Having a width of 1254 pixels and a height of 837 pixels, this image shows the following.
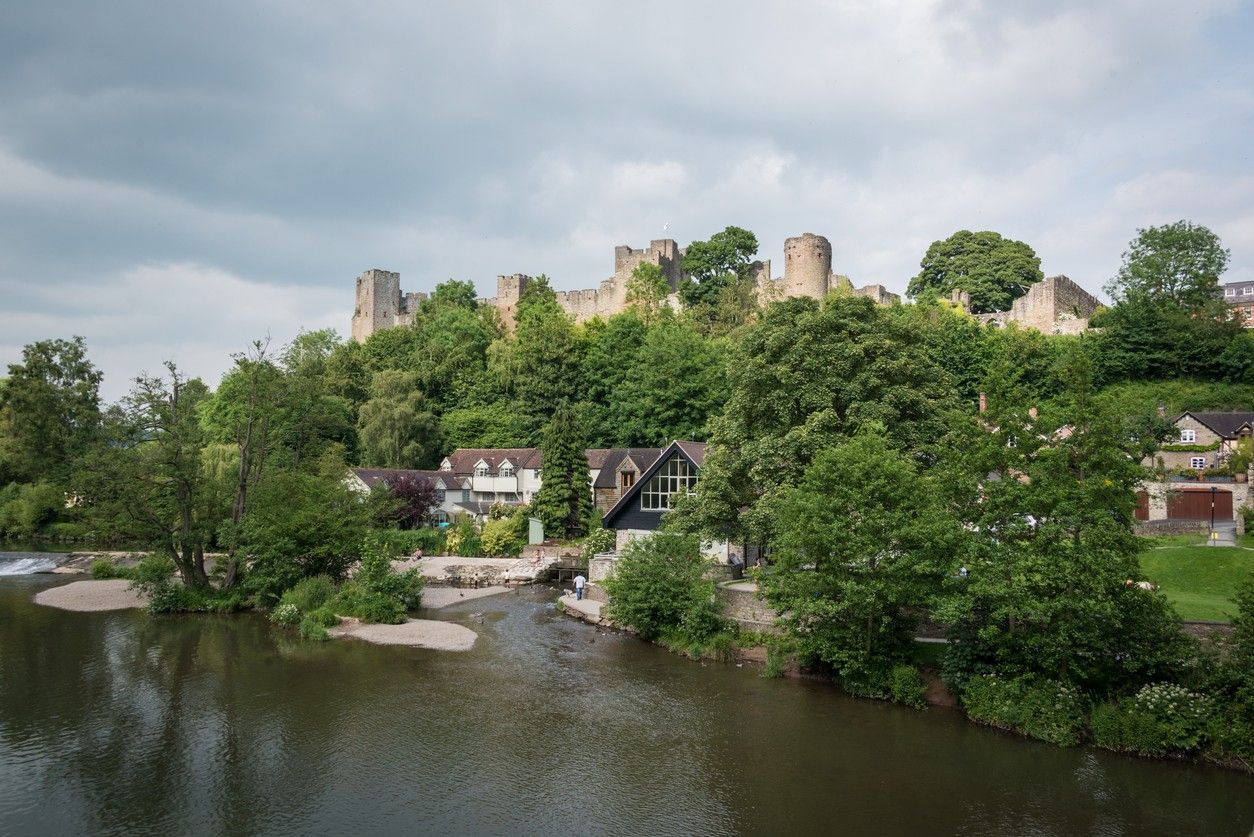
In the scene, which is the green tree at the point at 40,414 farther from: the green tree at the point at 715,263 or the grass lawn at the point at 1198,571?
the grass lawn at the point at 1198,571

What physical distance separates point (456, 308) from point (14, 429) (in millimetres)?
30069

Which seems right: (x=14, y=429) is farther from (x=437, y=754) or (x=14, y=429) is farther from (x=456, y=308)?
(x=437, y=754)

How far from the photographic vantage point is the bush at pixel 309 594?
2591 cm

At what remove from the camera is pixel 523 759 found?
14227mm

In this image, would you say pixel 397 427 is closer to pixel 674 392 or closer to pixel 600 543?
pixel 674 392

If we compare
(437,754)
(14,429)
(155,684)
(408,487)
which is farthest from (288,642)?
(14,429)

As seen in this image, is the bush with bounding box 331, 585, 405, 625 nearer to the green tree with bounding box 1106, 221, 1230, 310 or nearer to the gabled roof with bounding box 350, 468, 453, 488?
the gabled roof with bounding box 350, 468, 453, 488

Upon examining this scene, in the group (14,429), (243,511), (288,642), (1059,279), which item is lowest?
(288,642)

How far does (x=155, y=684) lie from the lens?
18.8 meters

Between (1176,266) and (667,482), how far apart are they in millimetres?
32803

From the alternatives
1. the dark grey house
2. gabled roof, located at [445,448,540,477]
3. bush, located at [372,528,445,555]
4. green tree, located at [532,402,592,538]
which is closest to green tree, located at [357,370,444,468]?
gabled roof, located at [445,448,540,477]

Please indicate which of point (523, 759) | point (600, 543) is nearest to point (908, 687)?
point (523, 759)

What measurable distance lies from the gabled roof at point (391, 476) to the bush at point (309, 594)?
583 inches

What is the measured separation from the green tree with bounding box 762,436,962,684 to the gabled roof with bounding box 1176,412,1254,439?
67.1ft
